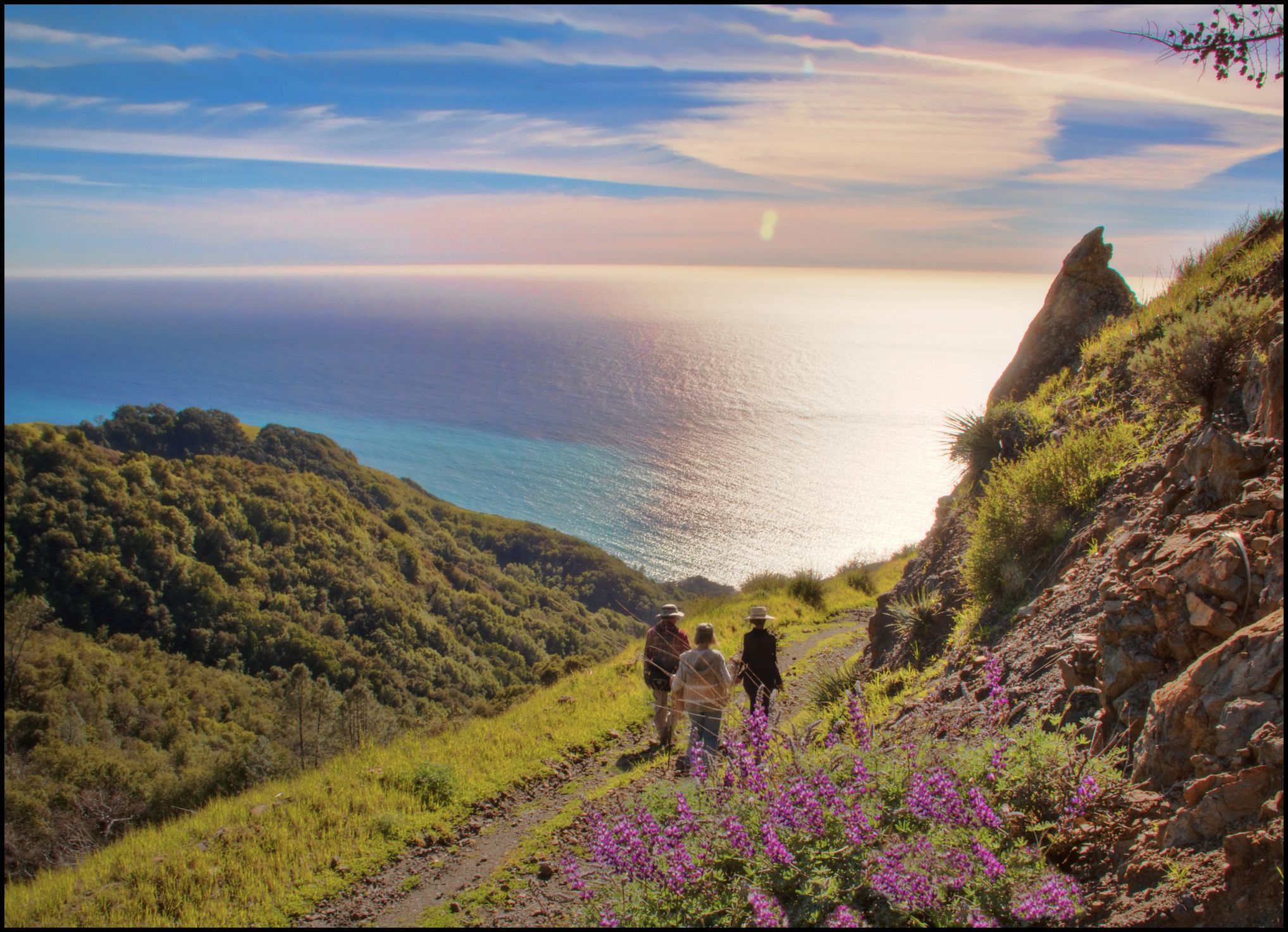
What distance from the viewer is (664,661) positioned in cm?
688

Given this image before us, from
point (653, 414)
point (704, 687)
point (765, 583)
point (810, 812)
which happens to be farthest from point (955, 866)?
point (653, 414)

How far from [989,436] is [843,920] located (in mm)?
6185

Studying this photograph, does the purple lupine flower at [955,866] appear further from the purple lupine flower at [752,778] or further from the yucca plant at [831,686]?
the yucca plant at [831,686]

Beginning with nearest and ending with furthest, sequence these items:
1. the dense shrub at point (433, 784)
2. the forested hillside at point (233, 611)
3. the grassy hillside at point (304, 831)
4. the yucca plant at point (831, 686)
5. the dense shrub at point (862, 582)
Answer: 1. the grassy hillside at point (304, 831)
2. the dense shrub at point (433, 784)
3. the yucca plant at point (831, 686)
4. the dense shrub at point (862, 582)
5. the forested hillside at point (233, 611)

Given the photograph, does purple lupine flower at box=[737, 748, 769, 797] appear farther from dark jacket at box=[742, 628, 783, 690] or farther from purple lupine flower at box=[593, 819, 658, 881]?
dark jacket at box=[742, 628, 783, 690]

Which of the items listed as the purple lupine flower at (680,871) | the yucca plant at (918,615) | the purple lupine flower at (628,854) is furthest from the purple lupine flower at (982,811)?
the yucca plant at (918,615)

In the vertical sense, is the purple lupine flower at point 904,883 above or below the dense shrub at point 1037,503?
below

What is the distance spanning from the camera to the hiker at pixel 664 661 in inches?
266

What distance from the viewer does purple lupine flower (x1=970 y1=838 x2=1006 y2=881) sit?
265 centimetres

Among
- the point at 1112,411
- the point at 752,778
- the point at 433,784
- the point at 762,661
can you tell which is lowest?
the point at 433,784

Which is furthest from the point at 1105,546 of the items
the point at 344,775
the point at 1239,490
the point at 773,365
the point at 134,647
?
the point at 773,365

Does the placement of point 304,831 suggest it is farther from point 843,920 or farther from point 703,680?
point 843,920

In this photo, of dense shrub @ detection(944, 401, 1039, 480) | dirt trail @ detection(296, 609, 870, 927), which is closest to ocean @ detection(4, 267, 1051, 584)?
dense shrub @ detection(944, 401, 1039, 480)

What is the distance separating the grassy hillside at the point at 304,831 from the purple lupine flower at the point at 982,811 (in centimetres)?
Result: 420
